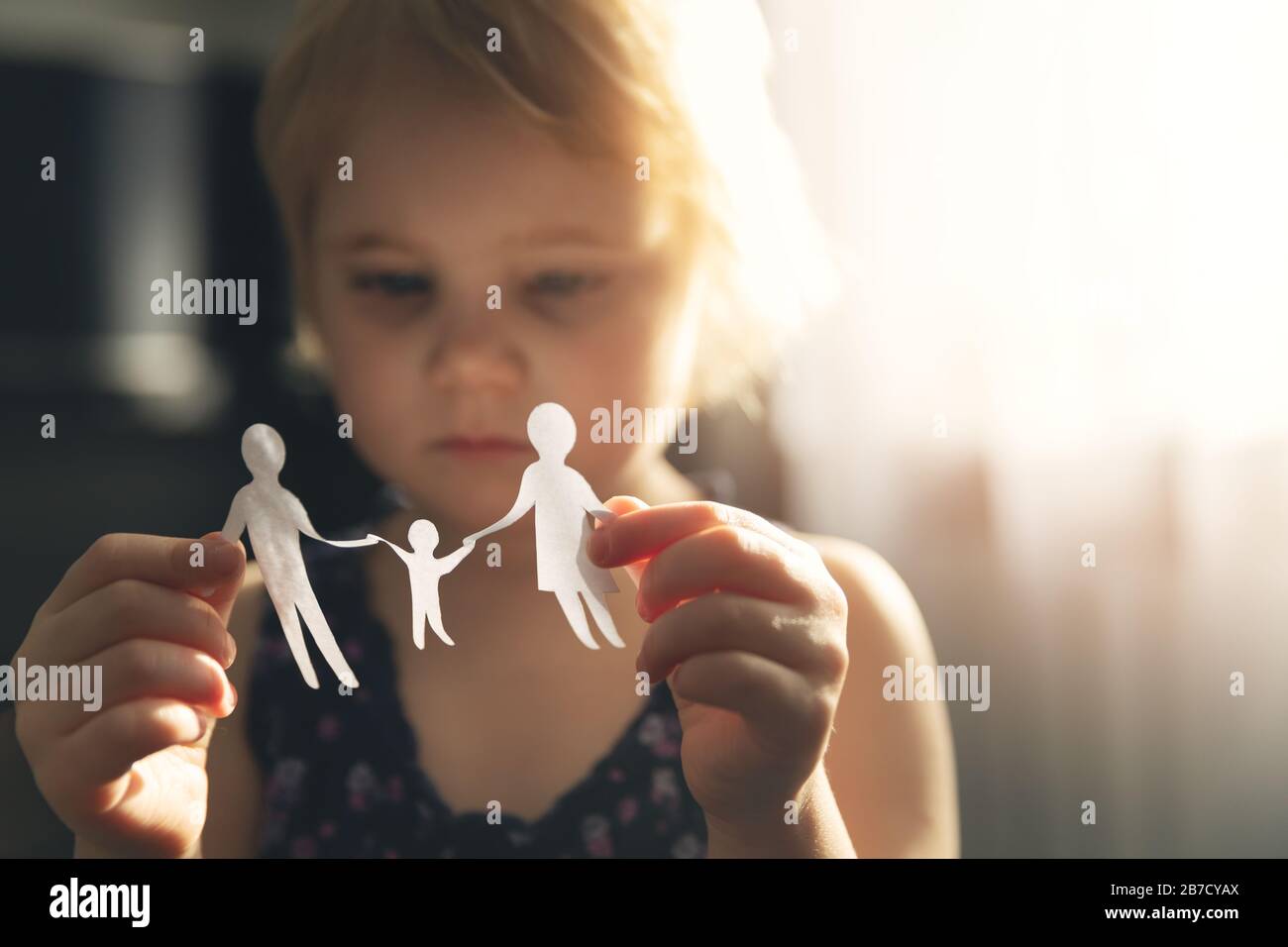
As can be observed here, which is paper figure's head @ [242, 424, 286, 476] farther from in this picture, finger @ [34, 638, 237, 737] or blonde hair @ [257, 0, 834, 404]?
blonde hair @ [257, 0, 834, 404]

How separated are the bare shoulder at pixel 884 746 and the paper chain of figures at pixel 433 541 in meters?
0.20

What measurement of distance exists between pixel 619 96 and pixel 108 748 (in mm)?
407

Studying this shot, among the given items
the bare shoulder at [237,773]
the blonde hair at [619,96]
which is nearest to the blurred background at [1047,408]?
the bare shoulder at [237,773]

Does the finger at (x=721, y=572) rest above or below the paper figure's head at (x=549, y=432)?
below

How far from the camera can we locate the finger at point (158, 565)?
392 millimetres

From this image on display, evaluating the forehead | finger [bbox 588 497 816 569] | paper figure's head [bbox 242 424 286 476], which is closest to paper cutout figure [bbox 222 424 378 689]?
paper figure's head [bbox 242 424 286 476]

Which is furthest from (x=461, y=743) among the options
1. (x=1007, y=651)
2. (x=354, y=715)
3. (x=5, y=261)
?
(x=5, y=261)

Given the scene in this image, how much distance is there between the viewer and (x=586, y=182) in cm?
56

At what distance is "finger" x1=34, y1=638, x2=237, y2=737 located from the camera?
0.39 metres

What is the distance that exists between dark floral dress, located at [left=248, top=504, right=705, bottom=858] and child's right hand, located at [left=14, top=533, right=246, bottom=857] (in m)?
0.17

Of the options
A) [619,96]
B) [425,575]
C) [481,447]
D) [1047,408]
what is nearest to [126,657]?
[425,575]

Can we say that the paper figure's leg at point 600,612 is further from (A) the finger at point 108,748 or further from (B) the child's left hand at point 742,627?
(A) the finger at point 108,748

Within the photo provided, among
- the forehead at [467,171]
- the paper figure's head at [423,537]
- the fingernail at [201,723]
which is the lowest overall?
the fingernail at [201,723]
